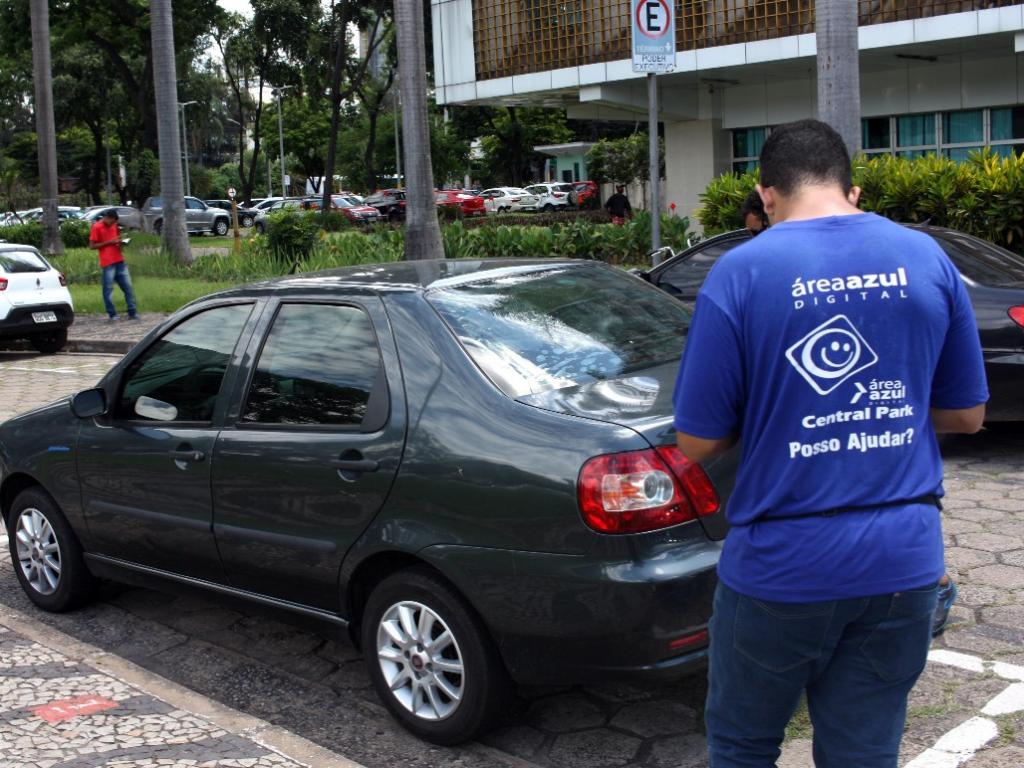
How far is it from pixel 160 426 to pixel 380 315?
3.93ft

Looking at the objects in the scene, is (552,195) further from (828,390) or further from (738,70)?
(828,390)

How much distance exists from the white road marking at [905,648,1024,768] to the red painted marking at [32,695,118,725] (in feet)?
9.17

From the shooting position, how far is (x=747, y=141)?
25016 millimetres

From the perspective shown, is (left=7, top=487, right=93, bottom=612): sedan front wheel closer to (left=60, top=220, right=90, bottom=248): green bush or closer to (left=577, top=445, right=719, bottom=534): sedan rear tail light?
(left=577, top=445, right=719, bottom=534): sedan rear tail light

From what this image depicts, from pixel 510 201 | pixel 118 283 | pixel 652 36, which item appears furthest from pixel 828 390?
pixel 510 201

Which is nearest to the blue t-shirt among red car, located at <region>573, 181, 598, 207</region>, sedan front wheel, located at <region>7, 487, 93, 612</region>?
sedan front wheel, located at <region>7, 487, 93, 612</region>

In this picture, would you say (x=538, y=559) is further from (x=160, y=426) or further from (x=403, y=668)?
(x=160, y=426)

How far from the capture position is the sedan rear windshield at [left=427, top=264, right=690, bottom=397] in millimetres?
4039

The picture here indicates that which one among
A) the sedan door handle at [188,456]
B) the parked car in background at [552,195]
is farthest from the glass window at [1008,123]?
the parked car in background at [552,195]

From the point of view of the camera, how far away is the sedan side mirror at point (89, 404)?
5035 mm

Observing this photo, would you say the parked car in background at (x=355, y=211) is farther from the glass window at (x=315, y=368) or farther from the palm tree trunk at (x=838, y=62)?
the glass window at (x=315, y=368)

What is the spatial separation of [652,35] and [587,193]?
39525 millimetres

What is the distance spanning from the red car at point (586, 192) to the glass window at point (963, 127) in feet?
86.5

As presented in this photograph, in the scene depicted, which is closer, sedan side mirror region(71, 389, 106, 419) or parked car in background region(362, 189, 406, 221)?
sedan side mirror region(71, 389, 106, 419)
